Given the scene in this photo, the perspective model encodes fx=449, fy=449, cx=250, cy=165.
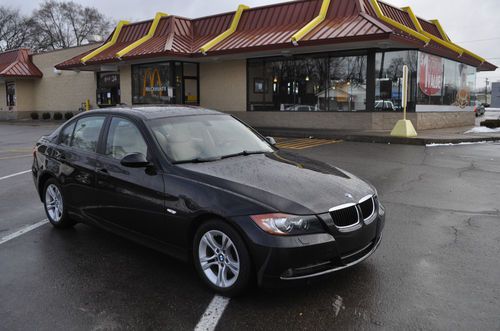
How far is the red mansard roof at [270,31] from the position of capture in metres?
16.9

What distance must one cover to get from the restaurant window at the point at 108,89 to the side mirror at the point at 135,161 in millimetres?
26469

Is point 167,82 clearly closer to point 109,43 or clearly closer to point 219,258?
point 109,43

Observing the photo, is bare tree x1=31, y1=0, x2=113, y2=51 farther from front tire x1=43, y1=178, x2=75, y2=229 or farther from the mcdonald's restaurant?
front tire x1=43, y1=178, x2=75, y2=229

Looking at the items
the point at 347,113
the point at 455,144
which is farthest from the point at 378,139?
the point at 347,113

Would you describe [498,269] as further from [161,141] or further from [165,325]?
[161,141]

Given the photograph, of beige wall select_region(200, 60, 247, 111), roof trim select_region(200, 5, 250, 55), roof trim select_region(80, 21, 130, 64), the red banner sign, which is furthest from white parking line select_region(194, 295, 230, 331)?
roof trim select_region(80, 21, 130, 64)

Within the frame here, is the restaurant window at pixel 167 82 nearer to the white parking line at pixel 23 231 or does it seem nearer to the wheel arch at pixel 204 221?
the white parking line at pixel 23 231

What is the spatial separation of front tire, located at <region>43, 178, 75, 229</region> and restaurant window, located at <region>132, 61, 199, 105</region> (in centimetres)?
1818

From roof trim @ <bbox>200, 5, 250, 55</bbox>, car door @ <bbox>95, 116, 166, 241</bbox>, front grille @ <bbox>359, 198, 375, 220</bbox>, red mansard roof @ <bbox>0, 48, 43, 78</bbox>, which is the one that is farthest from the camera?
red mansard roof @ <bbox>0, 48, 43, 78</bbox>

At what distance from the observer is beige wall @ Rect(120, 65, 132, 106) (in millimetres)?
25922

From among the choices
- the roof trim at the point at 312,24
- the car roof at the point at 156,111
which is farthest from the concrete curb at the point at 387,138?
the car roof at the point at 156,111

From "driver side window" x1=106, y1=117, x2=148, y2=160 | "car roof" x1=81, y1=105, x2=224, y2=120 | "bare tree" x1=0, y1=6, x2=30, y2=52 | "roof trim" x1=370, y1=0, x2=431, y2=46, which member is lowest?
"driver side window" x1=106, y1=117, x2=148, y2=160

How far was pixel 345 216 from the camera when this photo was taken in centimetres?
360

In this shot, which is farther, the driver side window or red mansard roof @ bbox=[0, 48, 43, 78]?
red mansard roof @ bbox=[0, 48, 43, 78]
